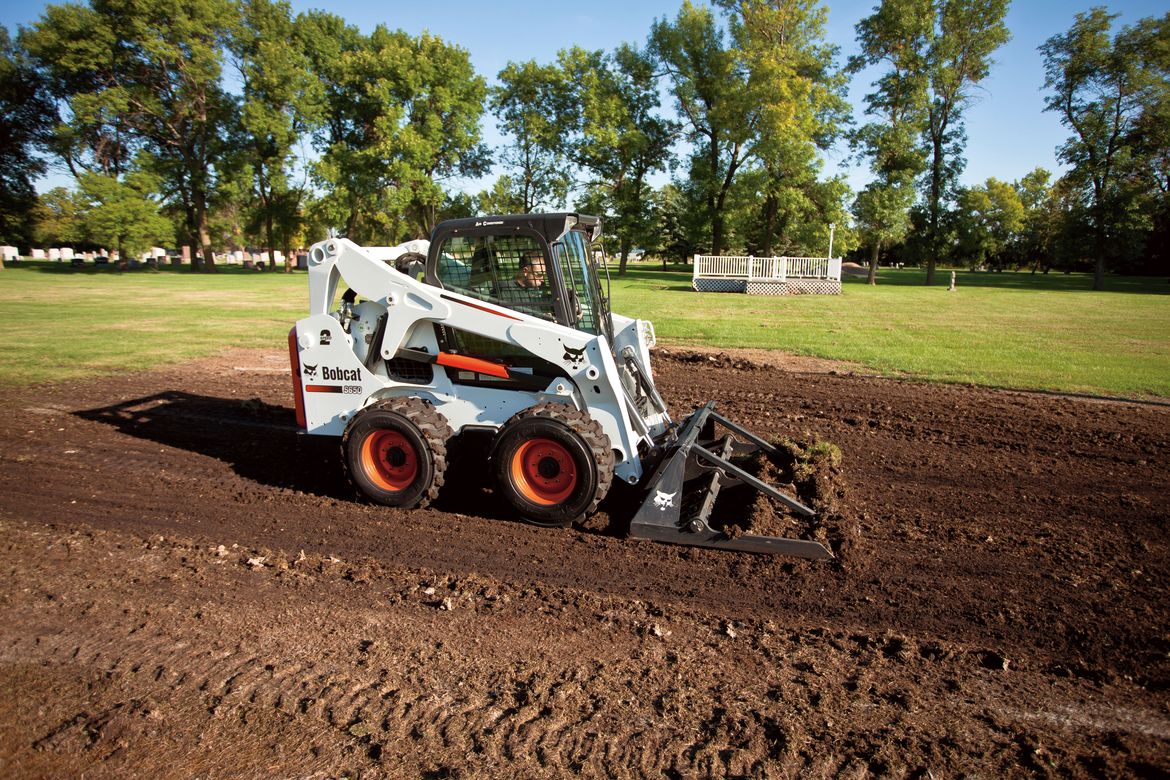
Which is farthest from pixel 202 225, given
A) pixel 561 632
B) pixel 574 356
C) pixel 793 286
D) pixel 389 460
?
pixel 561 632

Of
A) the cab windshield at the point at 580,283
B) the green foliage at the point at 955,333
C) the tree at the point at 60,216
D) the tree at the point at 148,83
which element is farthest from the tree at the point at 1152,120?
the tree at the point at 60,216

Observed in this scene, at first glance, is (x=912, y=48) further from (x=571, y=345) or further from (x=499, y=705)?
(x=499, y=705)

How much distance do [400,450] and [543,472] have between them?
1.34m

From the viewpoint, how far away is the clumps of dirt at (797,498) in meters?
5.47

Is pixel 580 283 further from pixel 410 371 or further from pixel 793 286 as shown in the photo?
pixel 793 286

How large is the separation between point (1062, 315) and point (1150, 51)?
28.4 m

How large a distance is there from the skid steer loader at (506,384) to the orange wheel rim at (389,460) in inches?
0.4

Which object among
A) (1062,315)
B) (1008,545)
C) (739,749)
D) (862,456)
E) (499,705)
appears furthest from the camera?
(1062,315)

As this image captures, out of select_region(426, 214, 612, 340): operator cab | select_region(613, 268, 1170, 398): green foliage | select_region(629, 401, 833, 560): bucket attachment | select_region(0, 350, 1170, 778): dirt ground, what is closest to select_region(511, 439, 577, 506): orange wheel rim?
select_region(0, 350, 1170, 778): dirt ground

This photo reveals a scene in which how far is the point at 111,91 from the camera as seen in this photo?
47312 millimetres

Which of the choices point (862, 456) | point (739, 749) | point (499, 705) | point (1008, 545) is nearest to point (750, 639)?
point (739, 749)

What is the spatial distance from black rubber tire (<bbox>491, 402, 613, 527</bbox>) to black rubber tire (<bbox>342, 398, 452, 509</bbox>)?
574mm

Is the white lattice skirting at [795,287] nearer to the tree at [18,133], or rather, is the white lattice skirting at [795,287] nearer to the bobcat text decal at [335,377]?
the bobcat text decal at [335,377]

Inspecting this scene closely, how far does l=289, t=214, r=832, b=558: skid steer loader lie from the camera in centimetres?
561
